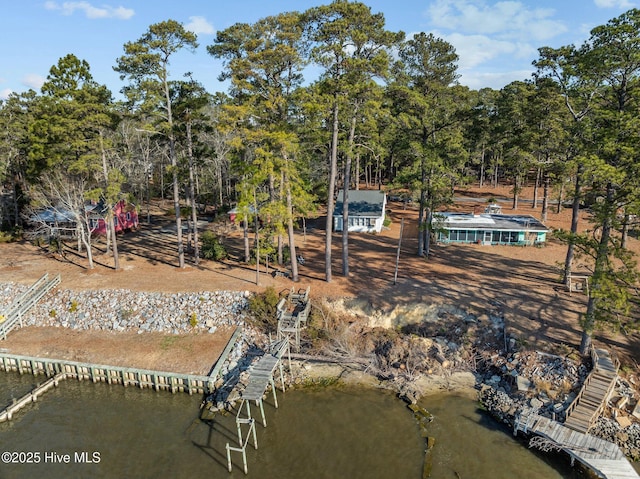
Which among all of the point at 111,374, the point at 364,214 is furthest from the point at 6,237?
the point at 364,214

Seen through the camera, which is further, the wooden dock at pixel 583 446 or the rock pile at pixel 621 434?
the rock pile at pixel 621 434

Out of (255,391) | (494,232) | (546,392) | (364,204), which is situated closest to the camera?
(255,391)

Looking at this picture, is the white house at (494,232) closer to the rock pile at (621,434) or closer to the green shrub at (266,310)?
the green shrub at (266,310)

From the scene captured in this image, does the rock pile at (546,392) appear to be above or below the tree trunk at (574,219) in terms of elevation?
below

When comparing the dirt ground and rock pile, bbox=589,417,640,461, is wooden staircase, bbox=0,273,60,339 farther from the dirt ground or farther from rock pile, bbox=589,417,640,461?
rock pile, bbox=589,417,640,461

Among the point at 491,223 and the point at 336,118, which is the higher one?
the point at 336,118

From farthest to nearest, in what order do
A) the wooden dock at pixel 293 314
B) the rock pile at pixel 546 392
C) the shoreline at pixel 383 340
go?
the wooden dock at pixel 293 314 → the shoreline at pixel 383 340 → the rock pile at pixel 546 392

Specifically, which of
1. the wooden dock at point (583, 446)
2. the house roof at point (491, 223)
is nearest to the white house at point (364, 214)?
the house roof at point (491, 223)

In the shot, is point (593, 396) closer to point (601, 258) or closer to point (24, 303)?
point (601, 258)

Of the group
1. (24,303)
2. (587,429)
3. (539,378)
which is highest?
(24,303)
